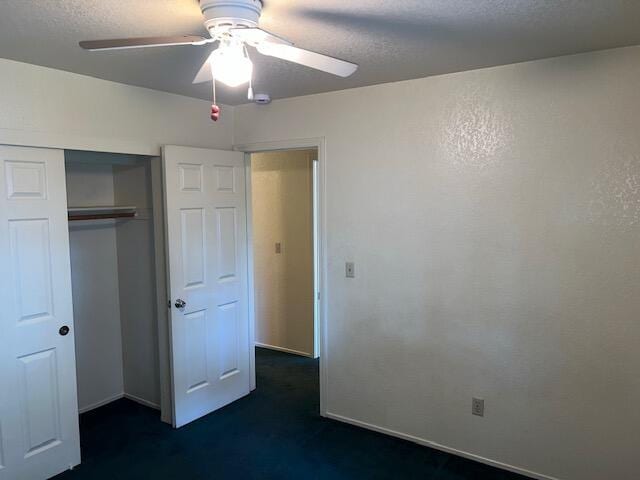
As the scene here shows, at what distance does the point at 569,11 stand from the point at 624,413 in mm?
2055

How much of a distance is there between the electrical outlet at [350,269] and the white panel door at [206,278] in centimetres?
98

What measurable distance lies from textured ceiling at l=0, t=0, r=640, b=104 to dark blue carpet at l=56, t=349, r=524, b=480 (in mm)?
2414

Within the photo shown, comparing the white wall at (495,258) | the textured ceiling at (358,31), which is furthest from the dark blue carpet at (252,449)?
the textured ceiling at (358,31)

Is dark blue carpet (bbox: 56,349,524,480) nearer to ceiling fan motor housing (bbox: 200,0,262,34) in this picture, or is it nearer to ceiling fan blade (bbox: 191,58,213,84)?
ceiling fan blade (bbox: 191,58,213,84)

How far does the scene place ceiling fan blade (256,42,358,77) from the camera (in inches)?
67.8

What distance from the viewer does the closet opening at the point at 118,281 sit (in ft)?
11.6

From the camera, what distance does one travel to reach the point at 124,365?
13.0 feet

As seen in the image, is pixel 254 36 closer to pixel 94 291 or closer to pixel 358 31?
pixel 358 31

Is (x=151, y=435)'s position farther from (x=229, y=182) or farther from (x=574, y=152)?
(x=574, y=152)

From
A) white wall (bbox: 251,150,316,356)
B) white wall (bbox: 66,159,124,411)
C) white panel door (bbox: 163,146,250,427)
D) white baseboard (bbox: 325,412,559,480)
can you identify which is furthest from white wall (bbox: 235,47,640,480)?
white wall (bbox: 66,159,124,411)

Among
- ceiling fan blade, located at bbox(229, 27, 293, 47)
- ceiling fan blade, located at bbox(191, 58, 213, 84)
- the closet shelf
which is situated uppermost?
ceiling fan blade, located at bbox(229, 27, 293, 47)

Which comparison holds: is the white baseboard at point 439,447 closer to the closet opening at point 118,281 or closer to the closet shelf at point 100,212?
the closet opening at point 118,281

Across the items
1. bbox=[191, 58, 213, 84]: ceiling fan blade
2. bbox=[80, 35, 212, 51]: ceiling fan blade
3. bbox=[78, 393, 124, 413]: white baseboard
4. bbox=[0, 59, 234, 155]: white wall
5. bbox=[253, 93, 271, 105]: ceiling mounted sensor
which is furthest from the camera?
bbox=[78, 393, 124, 413]: white baseboard

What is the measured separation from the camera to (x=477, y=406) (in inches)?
116
